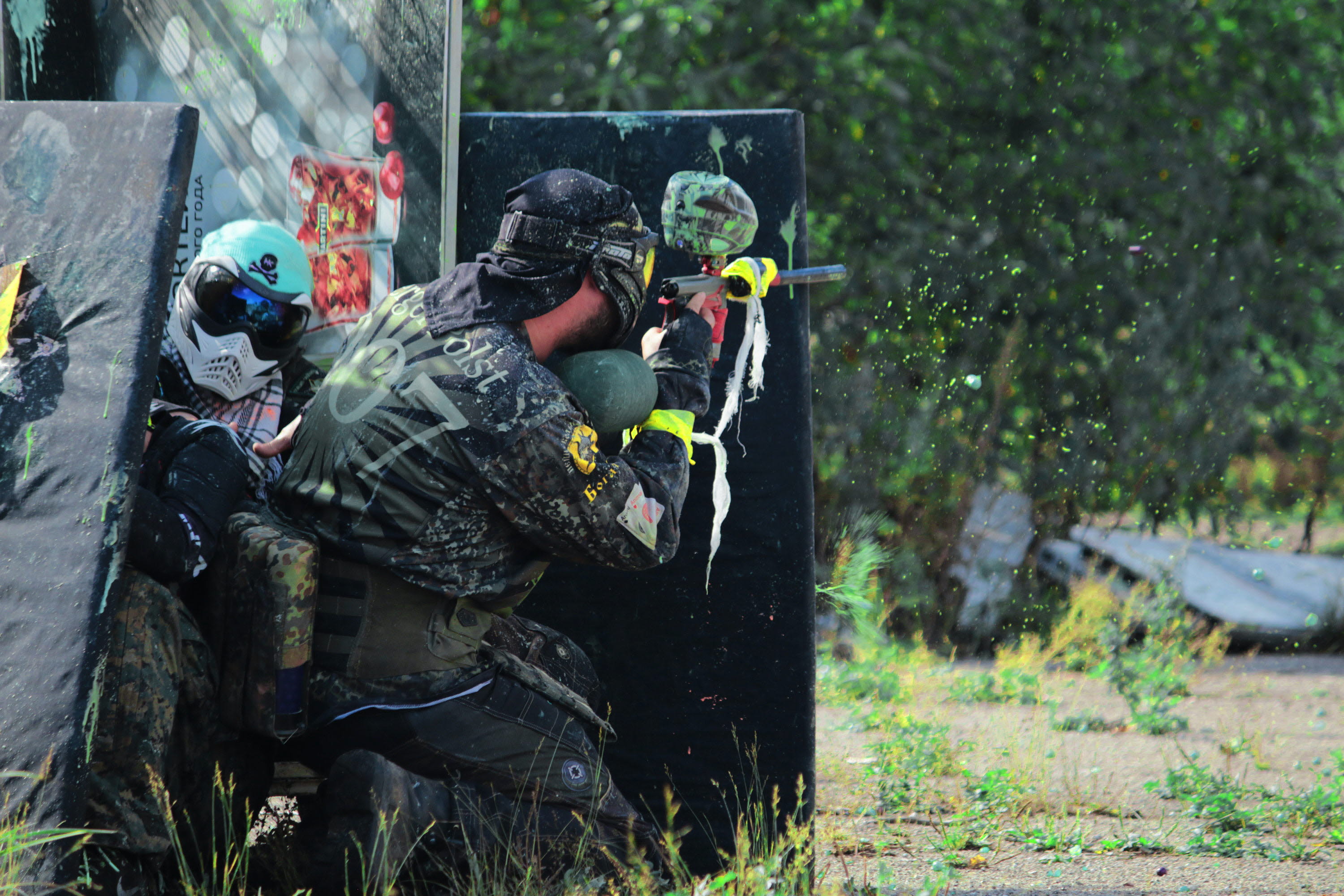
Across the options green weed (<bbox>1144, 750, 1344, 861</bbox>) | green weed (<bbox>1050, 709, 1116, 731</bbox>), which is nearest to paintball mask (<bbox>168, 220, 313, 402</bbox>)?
green weed (<bbox>1144, 750, 1344, 861</bbox>)

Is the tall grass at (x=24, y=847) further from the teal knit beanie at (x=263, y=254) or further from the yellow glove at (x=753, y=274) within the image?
the yellow glove at (x=753, y=274)

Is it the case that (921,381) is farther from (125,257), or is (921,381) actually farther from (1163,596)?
(125,257)

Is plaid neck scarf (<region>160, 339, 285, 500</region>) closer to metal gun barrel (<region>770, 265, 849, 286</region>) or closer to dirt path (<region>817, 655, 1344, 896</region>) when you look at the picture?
metal gun barrel (<region>770, 265, 849, 286</region>)

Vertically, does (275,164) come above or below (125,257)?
above

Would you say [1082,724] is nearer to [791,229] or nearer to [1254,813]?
[1254,813]

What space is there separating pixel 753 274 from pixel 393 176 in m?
1.28

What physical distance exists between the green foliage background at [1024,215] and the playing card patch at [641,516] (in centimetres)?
461

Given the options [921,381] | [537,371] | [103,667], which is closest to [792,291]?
[537,371]

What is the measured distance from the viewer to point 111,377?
231cm

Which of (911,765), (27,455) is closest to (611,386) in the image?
(27,455)

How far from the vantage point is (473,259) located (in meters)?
3.57

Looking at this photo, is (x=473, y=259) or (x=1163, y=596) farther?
(x=1163, y=596)

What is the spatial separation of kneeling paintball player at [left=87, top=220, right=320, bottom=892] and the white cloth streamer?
1.17 meters

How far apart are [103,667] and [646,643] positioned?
157 cm
